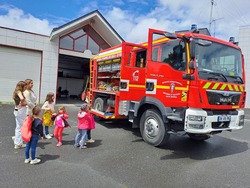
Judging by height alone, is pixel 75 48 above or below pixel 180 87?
above

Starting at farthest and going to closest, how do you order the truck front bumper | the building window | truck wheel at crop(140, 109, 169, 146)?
the building window
truck wheel at crop(140, 109, 169, 146)
the truck front bumper

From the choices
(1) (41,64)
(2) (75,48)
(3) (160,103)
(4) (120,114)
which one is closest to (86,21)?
(2) (75,48)

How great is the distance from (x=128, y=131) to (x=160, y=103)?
254 cm

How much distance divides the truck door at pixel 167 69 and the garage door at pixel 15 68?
390 inches

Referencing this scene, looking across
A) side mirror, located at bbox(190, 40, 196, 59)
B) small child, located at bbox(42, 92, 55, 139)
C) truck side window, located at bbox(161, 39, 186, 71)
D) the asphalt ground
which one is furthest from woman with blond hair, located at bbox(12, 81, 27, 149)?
side mirror, located at bbox(190, 40, 196, 59)

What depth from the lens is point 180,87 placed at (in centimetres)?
495

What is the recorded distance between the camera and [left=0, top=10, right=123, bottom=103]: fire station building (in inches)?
480

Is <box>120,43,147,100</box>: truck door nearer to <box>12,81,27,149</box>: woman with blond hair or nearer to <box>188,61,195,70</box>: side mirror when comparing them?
<box>188,61,195,70</box>: side mirror

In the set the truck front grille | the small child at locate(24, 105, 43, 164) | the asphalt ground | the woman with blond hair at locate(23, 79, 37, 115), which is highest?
the truck front grille

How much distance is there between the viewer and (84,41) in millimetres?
14609

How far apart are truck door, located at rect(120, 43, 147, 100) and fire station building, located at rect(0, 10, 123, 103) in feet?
24.6

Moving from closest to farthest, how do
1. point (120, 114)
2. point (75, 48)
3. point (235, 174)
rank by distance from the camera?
point (235, 174) → point (120, 114) → point (75, 48)

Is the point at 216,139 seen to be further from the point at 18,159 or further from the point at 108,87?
the point at 18,159

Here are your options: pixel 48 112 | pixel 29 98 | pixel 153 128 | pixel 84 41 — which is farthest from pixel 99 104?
pixel 84 41
